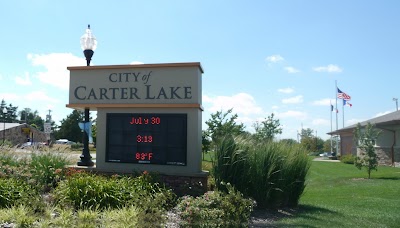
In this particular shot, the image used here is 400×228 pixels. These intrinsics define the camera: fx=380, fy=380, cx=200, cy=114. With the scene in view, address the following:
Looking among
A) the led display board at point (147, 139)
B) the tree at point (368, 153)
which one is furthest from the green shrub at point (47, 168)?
the tree at point (368, 153)

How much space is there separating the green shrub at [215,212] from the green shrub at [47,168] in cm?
447

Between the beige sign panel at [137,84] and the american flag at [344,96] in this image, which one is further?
the american flag at [344,96]

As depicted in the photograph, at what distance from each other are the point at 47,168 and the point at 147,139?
108 inches

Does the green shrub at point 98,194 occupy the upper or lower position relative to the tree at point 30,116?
lower

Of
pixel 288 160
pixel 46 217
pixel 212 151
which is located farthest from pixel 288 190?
pixel 46 217

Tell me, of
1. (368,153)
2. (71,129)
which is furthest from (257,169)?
(71,129)

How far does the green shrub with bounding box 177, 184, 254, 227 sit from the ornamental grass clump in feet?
7.16

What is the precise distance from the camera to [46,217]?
20.7 ft

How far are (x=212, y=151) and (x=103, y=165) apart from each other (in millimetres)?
3024

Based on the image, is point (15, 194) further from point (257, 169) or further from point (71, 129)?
point (71, 129)

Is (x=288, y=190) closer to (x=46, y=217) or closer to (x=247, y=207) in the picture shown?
(x=247, y=207)

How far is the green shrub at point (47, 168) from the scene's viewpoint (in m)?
9.27

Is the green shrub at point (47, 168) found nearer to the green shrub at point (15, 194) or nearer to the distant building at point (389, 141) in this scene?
the green shrub at point (15, 194)

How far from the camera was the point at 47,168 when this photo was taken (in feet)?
32.2
